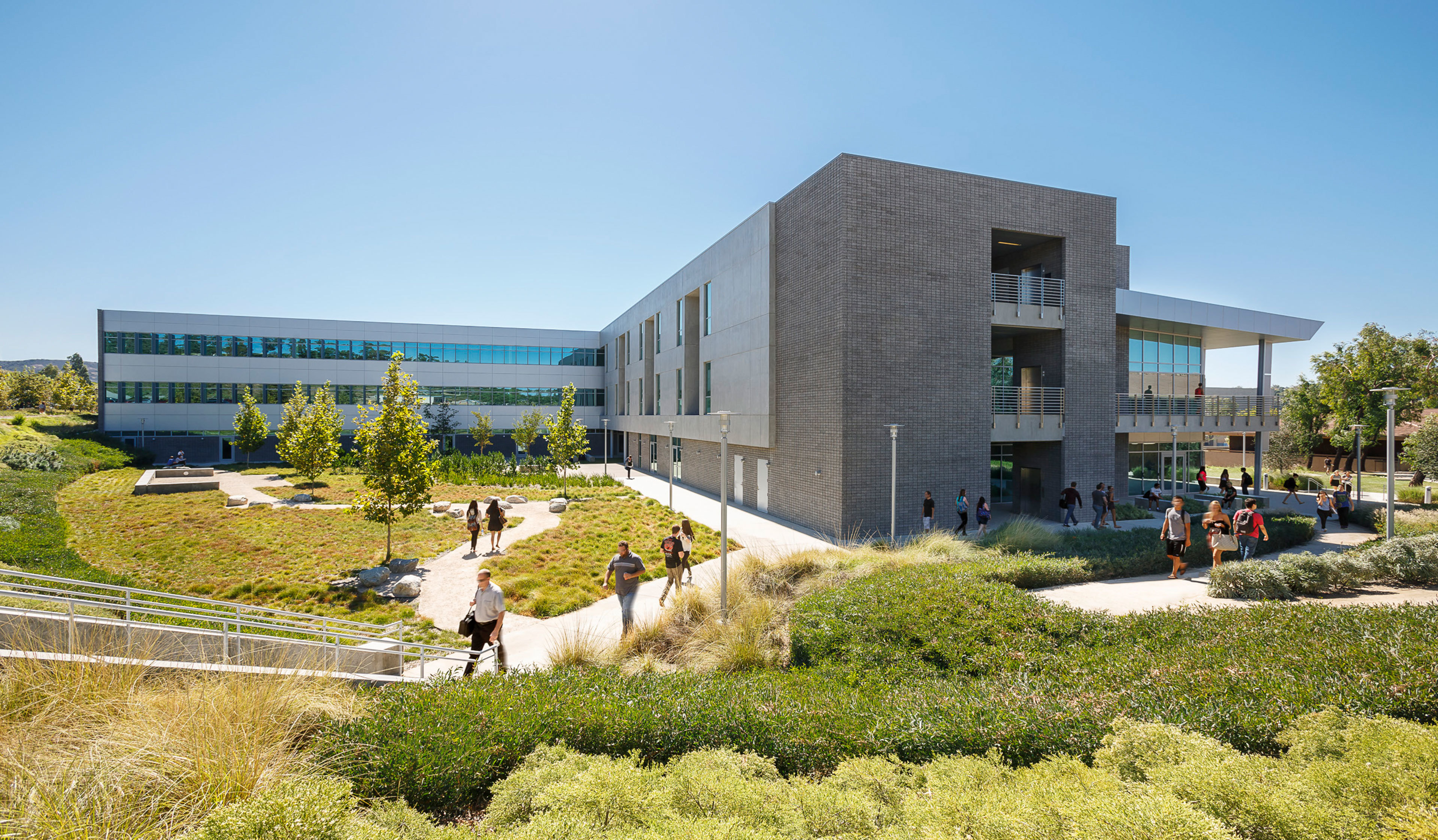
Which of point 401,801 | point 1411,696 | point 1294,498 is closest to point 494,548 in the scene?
point 401,801

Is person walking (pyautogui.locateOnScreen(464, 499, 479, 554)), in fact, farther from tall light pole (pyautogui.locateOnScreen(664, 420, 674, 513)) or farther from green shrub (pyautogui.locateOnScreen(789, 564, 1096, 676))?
green shrub (pyautogui.locateOnScreen(789, 564, 1096, 676))

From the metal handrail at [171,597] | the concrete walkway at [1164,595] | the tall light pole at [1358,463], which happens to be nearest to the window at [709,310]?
the concrete walkway at [1164,595]

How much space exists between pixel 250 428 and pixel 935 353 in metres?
41.4

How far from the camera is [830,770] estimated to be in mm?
4926

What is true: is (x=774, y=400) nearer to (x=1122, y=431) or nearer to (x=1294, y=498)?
(x=1122, y=431)

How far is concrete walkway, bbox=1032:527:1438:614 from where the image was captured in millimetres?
10172

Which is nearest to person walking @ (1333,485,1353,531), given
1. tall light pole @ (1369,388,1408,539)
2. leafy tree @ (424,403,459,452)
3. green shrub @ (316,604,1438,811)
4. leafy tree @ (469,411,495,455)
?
tall light pole @ (1369,388,1408,539)

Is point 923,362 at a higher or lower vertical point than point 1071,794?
higher

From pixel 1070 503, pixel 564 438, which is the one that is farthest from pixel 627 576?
pixel 564 438

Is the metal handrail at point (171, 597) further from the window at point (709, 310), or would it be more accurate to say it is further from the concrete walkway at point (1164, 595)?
the window at point (709, 310)

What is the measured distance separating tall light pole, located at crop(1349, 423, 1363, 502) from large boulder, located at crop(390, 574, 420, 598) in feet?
120

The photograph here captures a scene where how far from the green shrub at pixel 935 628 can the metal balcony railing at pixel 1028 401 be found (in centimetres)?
1185

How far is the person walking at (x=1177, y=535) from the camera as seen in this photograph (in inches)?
513

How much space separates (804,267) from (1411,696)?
688 inches
